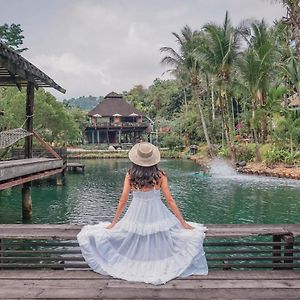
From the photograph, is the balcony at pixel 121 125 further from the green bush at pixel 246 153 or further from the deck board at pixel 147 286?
the deck board at pixel 147 286

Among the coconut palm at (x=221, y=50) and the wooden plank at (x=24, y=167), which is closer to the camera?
the wooden plank at (x=24, y=167)

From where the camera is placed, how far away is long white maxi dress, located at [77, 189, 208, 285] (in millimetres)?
4316

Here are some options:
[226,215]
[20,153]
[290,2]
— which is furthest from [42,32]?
[226,215]

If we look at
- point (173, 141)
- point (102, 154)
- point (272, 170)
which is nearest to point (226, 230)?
point (272, 170)

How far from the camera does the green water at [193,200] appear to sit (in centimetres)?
1330

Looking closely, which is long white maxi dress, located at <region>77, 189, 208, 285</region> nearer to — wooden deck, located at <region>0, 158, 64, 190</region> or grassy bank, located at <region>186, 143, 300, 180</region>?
wooden deck, located at <region>0, 158, 64, 190</region>

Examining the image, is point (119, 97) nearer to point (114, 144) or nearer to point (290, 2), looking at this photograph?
point (114, 144)

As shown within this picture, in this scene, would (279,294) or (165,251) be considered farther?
(165,251)

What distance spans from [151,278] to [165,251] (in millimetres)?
337

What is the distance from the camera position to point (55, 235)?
4.75 metres

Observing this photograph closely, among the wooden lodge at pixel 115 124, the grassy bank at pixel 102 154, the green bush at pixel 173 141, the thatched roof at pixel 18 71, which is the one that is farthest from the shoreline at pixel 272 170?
the wooden lodge at pixel 115 124

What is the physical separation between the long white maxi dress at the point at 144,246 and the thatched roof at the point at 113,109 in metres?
57.8

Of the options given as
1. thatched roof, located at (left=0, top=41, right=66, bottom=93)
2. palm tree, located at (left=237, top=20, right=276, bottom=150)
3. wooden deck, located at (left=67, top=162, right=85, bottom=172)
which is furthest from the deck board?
wooden deck, located at (left=67, top=162, right=85, bottom=172)

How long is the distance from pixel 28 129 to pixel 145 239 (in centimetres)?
1036
